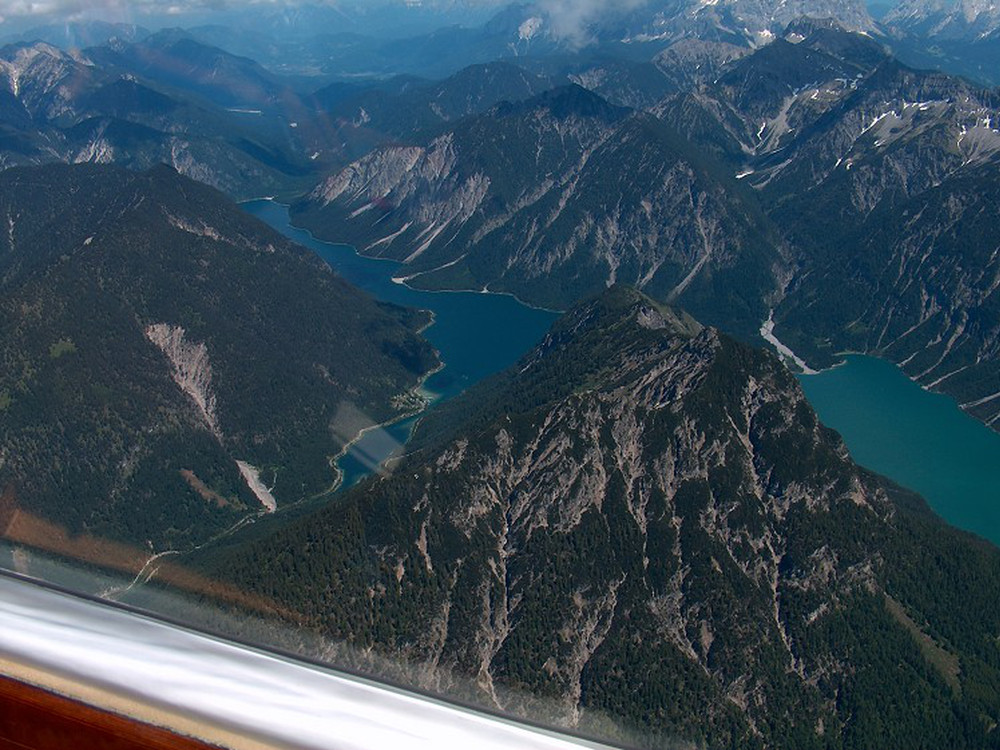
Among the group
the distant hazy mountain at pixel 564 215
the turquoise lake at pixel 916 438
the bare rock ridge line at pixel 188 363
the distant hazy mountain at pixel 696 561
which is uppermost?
the distant hazy mountain at pixel 696 561

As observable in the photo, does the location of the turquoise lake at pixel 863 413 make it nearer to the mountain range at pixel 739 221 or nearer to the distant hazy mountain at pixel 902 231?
the distant hazy mountain at pixel 902 231

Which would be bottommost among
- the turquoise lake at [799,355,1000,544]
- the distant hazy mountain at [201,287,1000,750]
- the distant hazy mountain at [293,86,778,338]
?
the distant hazy mountain at [293,86,778,338]

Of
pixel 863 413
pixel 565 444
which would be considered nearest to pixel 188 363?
pixel 565 444

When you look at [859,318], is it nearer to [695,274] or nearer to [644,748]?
[695,274]

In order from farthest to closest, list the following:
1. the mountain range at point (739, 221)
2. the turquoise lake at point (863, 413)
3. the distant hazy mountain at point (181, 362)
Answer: the mountain range at point (739, 221) < the turquoise lake at point (863, 413) < the distant hazy mountain at point (181, 362)

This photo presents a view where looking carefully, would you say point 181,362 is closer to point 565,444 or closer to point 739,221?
point 565,444

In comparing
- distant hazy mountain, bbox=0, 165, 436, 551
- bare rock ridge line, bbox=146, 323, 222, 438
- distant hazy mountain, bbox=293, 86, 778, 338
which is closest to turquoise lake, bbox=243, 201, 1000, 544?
distant hazy mountain, bbox=0, 165, 436, 551

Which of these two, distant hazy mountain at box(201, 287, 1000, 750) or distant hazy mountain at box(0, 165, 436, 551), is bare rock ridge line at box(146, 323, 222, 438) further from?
distant hazy mountain at box(201, 287, 1000, 750)

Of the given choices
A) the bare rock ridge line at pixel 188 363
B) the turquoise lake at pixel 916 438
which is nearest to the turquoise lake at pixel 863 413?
the turquoise lake at pixel 916 438
